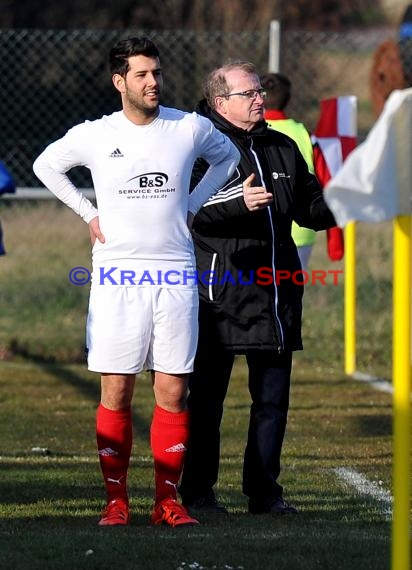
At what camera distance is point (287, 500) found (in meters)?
7.34

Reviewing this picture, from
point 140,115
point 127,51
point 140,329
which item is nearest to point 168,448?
point 140,329

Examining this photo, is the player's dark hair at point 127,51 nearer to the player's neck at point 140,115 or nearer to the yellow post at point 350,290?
the player's neck at point 140,115

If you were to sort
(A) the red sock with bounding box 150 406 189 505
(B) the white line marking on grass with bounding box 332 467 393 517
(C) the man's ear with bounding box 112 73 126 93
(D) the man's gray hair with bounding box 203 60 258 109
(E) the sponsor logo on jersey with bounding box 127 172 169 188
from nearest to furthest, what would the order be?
(E) the sponsor logo on jersey with bounding box 127 172 169 188
(C) the man's ear with bounding box 112 73 126 93
(A) the red sock with bounding box 150 406 189 505
(D) the man's gray hair with bounding box 203 60 258 109
(B) the white line marking on grass with bounding box 332 467 393 517

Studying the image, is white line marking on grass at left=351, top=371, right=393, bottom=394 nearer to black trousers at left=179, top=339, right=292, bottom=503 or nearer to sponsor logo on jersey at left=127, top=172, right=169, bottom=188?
black trousers at left=179, top=339, right=292, bottom=503

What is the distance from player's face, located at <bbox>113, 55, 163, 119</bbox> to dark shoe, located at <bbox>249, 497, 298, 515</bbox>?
6.37ft

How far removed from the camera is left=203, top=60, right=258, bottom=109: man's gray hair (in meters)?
→ 6.90

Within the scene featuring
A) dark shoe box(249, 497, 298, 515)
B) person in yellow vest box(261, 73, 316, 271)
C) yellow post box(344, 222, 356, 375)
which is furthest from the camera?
yellow post box(344, 222, 356, 375)

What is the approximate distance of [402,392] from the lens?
14.7 ft

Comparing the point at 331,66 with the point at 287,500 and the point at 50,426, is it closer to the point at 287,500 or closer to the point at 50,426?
the point at 50,426

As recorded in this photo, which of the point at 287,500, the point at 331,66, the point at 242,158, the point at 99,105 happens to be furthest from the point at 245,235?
the point at 331,66

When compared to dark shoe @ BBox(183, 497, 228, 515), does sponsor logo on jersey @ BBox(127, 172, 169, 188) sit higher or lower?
higher

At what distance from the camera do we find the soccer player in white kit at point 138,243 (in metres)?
6.15

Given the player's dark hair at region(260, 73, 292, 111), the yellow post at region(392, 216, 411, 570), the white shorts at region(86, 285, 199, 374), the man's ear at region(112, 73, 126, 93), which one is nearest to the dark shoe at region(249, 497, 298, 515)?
the white shorts at region(86, 285, 199, 374)

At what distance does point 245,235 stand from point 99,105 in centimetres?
936
